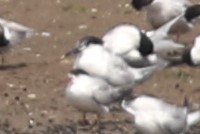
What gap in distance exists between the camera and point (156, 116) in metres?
9.09

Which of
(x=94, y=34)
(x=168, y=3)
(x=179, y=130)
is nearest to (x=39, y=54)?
(x=94, y=34)

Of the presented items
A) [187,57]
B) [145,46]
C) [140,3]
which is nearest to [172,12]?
[140,3]

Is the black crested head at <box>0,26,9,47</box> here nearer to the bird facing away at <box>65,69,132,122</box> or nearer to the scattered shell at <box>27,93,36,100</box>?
the scattered shell at <box>27,93,36,100</box>

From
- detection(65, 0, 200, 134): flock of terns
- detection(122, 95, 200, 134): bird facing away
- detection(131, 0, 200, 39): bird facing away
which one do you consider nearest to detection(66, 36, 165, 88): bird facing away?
detection(65, 0, 200, 134): flock of terns

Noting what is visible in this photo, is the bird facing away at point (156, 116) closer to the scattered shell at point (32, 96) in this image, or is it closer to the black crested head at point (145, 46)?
the scattered shell at point (32, 96)

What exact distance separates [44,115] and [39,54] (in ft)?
7.07

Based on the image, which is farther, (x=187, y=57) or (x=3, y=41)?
(x=3, y=41)

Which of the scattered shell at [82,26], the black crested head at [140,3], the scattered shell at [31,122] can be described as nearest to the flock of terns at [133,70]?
the black crested head at [140,3]

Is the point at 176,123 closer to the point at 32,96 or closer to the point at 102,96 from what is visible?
the point at 102,96

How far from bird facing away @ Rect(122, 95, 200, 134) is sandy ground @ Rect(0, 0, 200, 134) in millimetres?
596

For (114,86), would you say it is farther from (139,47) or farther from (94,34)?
(94,34)

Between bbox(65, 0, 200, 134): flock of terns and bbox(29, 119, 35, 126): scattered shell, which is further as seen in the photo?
bbox(29, 119, 35, 126): scattered shell

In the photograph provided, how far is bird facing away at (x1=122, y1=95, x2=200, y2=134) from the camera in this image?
9.06m

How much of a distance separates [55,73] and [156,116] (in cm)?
264
